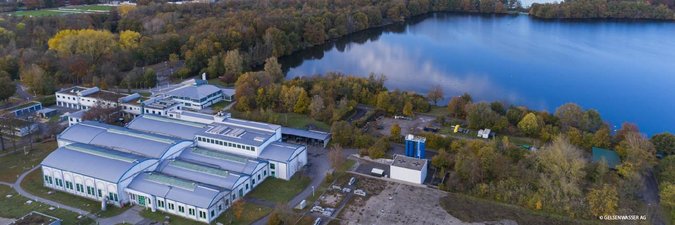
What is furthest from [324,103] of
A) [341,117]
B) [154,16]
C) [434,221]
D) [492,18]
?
[492,18]

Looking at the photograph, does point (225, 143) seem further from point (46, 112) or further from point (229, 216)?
point (46, 112)

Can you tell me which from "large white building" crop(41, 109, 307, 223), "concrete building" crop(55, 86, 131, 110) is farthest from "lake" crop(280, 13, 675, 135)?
"large white building" crop(41, 109, 307, 223)

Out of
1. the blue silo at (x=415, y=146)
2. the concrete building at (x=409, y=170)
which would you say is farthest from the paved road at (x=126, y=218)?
the blue silo at (x=415, y=146)

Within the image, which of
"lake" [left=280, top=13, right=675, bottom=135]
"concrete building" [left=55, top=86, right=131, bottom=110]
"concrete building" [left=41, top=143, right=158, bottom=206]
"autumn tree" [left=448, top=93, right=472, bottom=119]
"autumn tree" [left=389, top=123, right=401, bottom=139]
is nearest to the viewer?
"concrete building" [left=41, top=143, right=158, bottom=206]

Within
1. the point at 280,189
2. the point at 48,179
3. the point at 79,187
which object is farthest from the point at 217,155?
the point at 48,179

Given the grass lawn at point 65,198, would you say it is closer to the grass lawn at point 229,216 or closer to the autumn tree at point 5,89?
the grass lawn at point 229,216

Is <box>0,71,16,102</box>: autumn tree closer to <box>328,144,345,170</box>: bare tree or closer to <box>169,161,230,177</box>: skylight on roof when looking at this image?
<box>169,161,230,177</box>: skylight on roof
